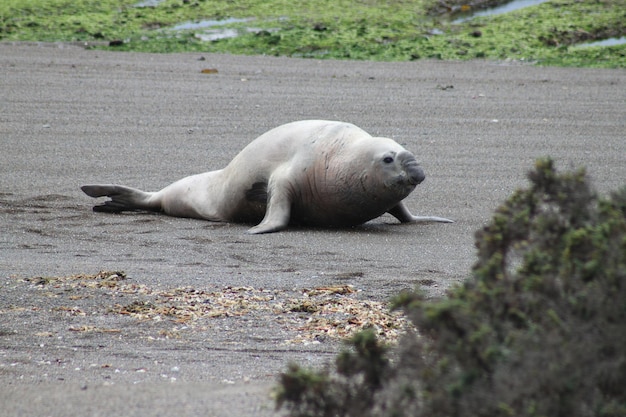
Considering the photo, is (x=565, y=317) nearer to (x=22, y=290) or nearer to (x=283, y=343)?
(x=283, y=343)

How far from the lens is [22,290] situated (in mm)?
5371

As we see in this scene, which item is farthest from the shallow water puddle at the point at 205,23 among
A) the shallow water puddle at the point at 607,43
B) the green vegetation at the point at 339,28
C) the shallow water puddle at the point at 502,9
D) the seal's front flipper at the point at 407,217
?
the seal's front flipper at the point at 407,217

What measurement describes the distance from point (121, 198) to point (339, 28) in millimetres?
10740

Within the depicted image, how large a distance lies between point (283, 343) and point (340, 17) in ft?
50.3

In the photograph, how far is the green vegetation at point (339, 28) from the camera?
1708 centimetres

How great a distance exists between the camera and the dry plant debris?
15.5ft

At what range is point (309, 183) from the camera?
25.4 feet

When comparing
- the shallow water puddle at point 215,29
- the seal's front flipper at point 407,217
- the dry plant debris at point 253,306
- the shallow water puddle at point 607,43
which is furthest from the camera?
the shallow water puddle at point 215,29

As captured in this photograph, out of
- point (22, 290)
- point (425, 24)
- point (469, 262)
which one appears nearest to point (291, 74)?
point (425, 24)

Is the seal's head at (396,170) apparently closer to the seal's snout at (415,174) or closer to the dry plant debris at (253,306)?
the seal's snout at (415,174)

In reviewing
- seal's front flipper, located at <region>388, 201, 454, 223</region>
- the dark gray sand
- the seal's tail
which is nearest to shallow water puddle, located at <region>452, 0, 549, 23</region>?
the dark gray sand

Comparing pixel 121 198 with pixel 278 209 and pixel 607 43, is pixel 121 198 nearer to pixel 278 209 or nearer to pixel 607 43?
pixel 278 209

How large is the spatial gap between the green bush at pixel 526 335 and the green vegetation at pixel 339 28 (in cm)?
1428

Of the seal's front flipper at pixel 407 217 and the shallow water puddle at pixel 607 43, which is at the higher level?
the shallow water puddle at pixel 607 43
